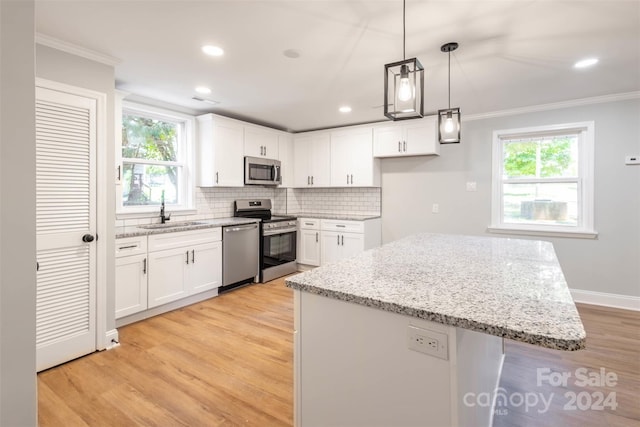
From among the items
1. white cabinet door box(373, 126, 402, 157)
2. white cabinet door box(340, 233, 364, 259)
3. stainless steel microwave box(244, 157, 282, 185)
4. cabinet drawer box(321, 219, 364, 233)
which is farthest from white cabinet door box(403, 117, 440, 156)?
stainless steel microwave box(244, 157, 282, 185)

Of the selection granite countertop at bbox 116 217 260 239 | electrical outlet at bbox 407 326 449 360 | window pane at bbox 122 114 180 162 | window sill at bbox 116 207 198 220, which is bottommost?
electrical outlet at bbox 407 326 449 360

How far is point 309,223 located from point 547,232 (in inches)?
121

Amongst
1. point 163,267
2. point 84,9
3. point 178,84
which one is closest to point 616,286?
point 163,267

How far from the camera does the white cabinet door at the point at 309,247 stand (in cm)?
496

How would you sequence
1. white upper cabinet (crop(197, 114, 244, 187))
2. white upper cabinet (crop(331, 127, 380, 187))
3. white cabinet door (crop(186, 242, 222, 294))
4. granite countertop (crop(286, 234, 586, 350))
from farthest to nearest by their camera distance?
white upper cabinet (crop(331, 127, 380, 187)), white upper cabinet (crop(197, 114, 244, 187)), white cabinet door (crop(186, 242, 222, 294)), granite countertop (crop(286, 234, 586, 350))

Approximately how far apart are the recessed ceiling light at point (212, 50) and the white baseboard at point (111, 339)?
234cm

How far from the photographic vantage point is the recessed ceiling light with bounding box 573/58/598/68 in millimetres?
2598

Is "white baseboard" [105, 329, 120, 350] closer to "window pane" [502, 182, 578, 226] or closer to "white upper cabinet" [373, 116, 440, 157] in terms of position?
"white upper cabinet" [373, 116, 440, 157]

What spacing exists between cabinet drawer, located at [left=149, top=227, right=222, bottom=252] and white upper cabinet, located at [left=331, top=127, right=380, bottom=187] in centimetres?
202

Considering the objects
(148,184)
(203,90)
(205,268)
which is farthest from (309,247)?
(203,90)

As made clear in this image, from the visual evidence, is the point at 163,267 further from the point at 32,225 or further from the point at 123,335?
the point at 32,225

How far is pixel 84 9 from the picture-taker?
1918mm

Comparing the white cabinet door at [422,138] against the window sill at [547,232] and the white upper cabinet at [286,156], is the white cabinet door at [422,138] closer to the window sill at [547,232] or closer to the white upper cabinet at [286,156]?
the window sill at [547,232]

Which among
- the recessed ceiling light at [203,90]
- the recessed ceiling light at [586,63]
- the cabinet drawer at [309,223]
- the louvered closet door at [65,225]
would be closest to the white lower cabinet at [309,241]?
the cabinet drawer at [309,223]
